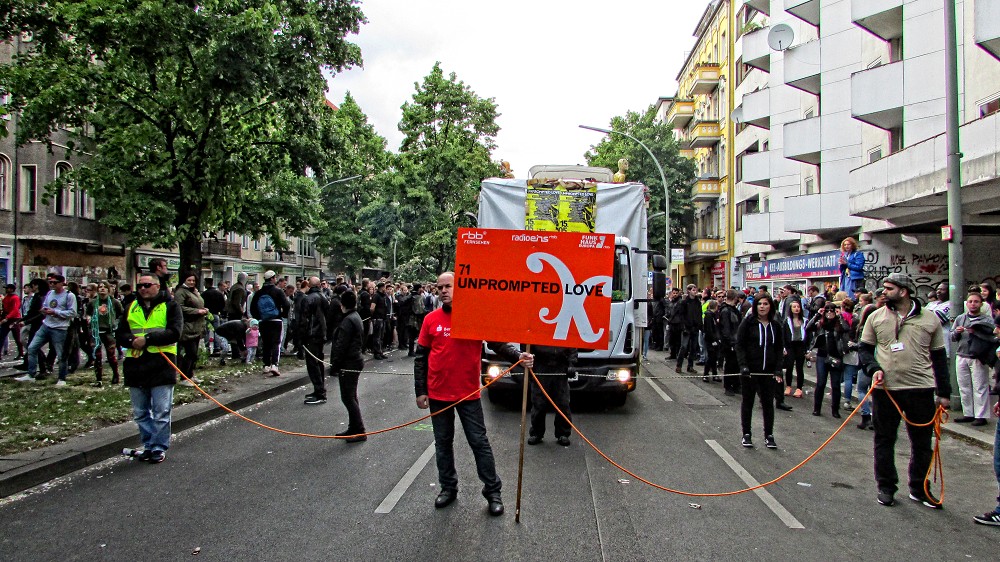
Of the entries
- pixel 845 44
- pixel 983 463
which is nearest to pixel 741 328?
pixel 983 463

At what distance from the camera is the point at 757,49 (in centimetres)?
3050

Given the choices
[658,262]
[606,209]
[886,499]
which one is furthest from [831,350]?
[886,499]

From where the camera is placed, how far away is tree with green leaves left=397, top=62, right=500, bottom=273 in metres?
39.8

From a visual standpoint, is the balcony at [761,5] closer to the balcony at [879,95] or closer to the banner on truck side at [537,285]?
the balcony at [879,95]

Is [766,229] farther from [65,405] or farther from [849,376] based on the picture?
[65,405]

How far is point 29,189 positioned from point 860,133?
29.9 meters

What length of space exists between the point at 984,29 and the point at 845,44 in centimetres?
1164

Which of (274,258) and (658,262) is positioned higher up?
(274,258)

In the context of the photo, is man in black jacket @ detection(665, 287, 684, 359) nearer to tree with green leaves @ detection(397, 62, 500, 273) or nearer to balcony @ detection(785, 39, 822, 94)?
balcony @ detection(785, 39, 822, 94)

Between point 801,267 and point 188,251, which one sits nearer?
point 188,251

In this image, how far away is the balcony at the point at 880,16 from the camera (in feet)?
63.4

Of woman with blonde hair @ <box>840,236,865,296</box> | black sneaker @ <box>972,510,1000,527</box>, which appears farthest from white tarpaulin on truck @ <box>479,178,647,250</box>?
woman with blonde hair @ <box>840,236,865,296</box>

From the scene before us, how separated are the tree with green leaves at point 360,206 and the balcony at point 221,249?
21.7 feet

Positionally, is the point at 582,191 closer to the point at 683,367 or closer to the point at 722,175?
the point at 683,367
